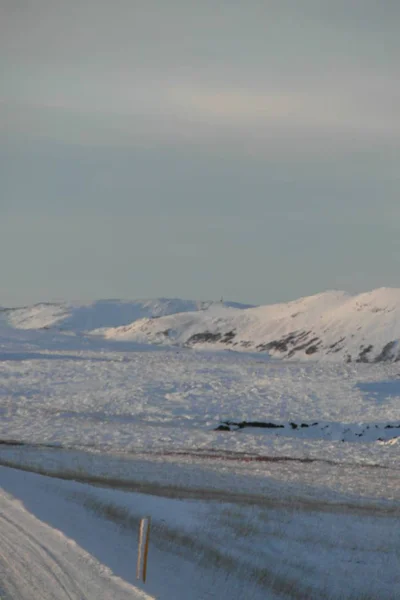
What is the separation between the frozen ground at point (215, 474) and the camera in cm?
1792

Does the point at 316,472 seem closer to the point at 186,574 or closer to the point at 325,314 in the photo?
the point at 186,574

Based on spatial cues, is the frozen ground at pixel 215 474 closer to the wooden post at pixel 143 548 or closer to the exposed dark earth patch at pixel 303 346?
the wooden post at pixel 143 548

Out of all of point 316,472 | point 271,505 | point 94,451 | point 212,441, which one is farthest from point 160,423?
point 271,505

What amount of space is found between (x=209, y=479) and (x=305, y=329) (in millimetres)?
90277

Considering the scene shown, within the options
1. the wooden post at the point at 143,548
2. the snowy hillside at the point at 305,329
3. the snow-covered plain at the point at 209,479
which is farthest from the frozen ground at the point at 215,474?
the snowy hillside at the point at 305,329

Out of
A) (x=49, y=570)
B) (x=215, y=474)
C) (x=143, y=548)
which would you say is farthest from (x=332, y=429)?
(x=49, y=570)

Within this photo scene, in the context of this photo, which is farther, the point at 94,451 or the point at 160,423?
the point at 160,423

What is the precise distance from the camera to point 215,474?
29.6 metres

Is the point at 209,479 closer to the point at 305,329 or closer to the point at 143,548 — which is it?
the point at 143,548

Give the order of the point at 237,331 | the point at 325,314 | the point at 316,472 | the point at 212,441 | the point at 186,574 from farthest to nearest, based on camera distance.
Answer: the point at 237,331 → the point at 325,314 → the point at 212,441 → the point at 316,472 → the point at 186,574

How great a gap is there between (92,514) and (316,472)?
13.7 meters

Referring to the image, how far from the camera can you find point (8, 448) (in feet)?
111

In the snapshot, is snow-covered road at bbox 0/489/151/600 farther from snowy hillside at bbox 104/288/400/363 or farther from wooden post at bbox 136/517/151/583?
snowy hillside at bbox 104/288/400/363

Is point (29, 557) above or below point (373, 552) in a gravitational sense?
above
